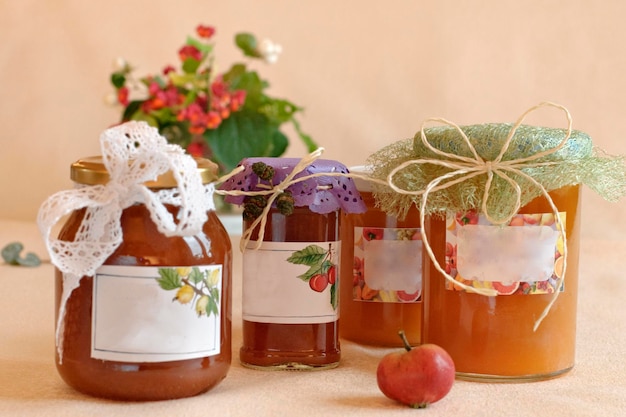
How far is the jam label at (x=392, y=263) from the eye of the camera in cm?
116

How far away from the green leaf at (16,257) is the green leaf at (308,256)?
0.98 metres

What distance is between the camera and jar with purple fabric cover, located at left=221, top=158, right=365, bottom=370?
1.03 metres

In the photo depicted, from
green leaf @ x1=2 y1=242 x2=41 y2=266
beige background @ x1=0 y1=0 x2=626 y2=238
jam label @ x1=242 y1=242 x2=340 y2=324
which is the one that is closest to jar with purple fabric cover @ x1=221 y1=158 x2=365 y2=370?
jam label @ x1=242 y1=242 x2=340 y2=324

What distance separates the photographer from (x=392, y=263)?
1.16m

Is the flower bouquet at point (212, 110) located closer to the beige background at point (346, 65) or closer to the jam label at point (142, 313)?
the beige background at point (346, 65)

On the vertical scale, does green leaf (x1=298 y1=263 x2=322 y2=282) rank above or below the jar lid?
below

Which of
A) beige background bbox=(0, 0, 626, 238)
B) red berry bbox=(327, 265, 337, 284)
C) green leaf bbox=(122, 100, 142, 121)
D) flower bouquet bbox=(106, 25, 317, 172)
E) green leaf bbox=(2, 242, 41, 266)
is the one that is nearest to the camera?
red berry bbox=(327, 265, 337, 284)

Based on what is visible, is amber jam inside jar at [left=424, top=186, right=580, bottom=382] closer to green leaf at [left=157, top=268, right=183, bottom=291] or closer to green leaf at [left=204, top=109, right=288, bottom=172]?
green leaf at [left=157, top=268, right=183, bottom=291]

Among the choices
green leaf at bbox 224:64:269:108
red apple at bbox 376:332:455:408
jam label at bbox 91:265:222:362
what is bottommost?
red apple at bbox 376:332:455:408

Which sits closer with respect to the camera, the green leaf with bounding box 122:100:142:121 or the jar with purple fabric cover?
the jar with purple fabric cover

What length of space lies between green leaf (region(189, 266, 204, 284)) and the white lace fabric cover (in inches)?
2.0

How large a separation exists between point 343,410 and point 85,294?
0.93 feet

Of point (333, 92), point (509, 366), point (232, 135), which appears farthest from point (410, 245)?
point (333, 92)

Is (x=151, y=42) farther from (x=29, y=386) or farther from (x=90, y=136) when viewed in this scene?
(x=29, y=386)
